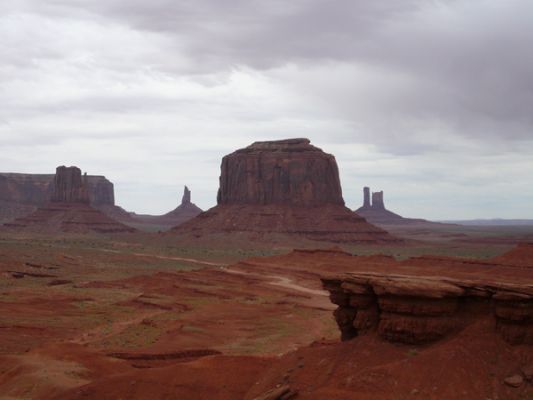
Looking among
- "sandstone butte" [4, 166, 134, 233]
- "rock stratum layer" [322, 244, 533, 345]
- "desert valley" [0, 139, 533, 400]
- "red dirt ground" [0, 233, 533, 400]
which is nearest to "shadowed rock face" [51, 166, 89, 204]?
"sandstone butte" [4, 166, 134, 233]

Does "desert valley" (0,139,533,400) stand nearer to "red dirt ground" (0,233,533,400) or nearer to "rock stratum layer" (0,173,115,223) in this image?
"red dirt ground" (0,233,533,400)

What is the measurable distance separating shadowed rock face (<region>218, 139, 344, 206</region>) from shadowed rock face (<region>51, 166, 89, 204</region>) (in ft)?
118

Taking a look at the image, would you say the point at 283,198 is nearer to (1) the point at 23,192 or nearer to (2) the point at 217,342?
(1) the point at 23,192

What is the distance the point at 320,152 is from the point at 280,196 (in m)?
11.7

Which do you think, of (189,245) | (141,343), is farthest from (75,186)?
(141,343)

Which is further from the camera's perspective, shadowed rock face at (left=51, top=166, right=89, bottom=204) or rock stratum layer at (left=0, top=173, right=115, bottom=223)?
rock stratum layer at (left=0, top=173, right=115, bottom=223)

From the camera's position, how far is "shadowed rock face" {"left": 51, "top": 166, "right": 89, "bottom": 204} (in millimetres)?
150750

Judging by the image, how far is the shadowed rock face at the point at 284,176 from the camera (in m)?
127

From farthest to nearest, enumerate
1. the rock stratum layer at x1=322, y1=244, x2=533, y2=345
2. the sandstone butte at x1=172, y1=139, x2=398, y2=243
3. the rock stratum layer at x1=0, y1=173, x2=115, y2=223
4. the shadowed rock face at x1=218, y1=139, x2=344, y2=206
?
the rock stratum layer at x1=0, y1=173, x2=115, y2=223 → the shadowed rock face at x1=218, y1=139, x2=344, y2=206 → the sandstone butte at x1=172, y1=139, x2=398, y2=243 → the rock stratum layer at x1=322, y1=244, x2=533, y2=345

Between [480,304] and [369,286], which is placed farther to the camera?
[369,286]

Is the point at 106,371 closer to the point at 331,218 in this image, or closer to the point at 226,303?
the point at 226,303

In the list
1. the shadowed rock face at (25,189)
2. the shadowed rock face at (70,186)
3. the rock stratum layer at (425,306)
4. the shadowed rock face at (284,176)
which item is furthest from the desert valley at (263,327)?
the shadowed rock face at (25,189)

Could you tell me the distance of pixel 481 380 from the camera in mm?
15266

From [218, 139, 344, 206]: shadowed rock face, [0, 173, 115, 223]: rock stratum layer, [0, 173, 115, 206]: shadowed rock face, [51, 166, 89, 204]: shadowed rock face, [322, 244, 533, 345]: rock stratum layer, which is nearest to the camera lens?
[322, 244, 533, 345]: rock stratum layer
